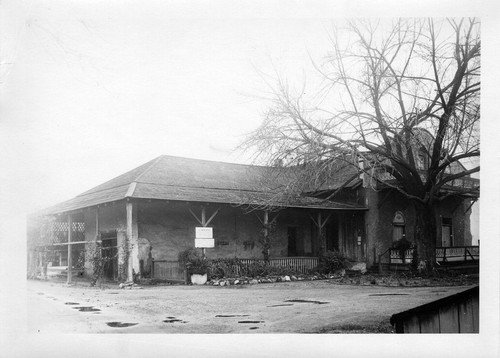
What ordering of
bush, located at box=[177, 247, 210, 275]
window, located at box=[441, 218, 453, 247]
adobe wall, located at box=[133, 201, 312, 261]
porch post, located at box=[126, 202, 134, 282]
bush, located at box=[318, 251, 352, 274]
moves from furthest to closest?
window, located at box=[441, 218, 453, 247], bush, located at box=[318, 251, 352, 274], adobe wall, located at box=[133, 201, 312, 261], bush, located at box=[177, 247, 210, 275], porch post, located at box=[126, 202, 134, 282]

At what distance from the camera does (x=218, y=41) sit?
7.78 m

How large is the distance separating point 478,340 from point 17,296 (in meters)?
6.91

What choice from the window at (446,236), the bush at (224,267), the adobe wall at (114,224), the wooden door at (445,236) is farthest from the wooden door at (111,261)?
the wooden door at (445,236)

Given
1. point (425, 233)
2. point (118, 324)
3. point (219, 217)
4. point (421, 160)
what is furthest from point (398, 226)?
point (118, 324)

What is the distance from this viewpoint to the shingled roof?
15.9 meters

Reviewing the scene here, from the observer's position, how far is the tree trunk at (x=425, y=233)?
46.1 feet

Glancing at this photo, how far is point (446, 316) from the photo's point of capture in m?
7.19

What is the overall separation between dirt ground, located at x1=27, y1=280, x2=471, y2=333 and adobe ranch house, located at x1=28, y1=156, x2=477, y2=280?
375cm

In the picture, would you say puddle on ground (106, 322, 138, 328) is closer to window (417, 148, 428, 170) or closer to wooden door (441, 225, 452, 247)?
window (417, 148, 428, 170)

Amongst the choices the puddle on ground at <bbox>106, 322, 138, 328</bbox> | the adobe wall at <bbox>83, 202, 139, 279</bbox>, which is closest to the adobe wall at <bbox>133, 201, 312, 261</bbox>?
the adobe wall at <bbox>83, 202, 139, 279</bbox>

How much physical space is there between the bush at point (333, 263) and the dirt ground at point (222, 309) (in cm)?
517

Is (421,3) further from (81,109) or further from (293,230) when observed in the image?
(293,230)

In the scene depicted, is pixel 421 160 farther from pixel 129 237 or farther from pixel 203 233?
pixel 129 237

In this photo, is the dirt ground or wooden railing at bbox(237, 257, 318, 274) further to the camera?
wooden railing at bbox(237, 257, 318, 274)
